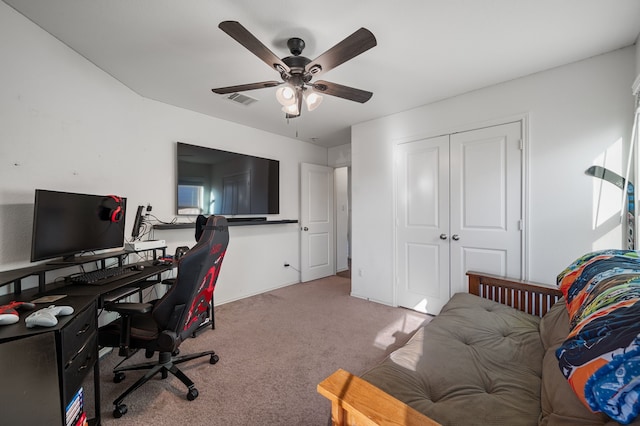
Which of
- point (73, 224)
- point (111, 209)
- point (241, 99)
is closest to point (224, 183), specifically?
point (241, 99)

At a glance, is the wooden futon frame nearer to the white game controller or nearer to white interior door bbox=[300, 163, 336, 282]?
the white game controller

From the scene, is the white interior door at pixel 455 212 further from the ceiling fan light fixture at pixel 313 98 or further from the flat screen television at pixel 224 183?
the flat screen television at pixel 224 183

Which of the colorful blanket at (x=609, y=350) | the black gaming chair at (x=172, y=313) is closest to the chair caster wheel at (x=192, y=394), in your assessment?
the black gaming chair at (x=172, y=313)

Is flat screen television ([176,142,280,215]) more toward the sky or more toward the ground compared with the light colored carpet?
more toward the sky

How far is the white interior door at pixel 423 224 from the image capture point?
9.47 ft

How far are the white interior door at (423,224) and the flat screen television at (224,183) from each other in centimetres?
193

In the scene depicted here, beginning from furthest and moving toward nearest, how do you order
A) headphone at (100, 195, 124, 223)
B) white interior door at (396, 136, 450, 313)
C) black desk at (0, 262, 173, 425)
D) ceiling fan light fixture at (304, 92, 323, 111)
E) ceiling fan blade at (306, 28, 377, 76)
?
white interior door at (396, 136, 450, 313) → headphone at (100, 195, 124, 223) → ceiling fan light fixture at (304, 92, 323, 111) → ceiling fan blade at (306, 28, 377, 76) → black desk at (0, 262, 173, 425)

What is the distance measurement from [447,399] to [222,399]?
4.58 ft

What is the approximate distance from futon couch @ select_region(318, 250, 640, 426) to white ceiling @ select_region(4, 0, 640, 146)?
159 centimetres

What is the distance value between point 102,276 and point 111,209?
24.0 inches

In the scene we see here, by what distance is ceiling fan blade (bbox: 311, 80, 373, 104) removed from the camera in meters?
1.83

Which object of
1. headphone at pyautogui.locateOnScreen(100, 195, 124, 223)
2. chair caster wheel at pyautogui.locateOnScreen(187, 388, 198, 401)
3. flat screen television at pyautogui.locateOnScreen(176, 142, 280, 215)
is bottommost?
chair caster wheel at pyautogui.locateOnScreen(187, 388, 198, 401)

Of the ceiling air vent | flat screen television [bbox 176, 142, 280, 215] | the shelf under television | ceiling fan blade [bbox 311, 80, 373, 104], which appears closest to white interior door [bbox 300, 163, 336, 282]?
the shelf under television

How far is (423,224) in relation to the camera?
3047 millimetres
